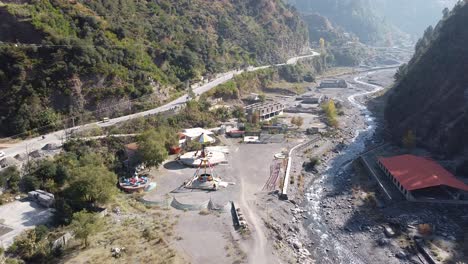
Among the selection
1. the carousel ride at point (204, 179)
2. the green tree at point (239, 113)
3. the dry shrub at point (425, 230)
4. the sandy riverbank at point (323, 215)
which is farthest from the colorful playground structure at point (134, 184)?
the green tree at point (239, 113)

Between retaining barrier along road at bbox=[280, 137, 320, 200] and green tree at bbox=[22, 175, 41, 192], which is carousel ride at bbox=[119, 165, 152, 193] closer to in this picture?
green tree at bbox=[22, 175, 41, 192]

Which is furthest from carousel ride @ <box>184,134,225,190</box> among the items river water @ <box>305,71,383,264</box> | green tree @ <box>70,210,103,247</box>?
green tree @ <box>70,210,103,247</box>

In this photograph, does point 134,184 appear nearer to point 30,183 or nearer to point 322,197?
point 30,183

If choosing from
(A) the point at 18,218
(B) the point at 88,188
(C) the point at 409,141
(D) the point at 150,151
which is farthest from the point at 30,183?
(C) the point at 409,141

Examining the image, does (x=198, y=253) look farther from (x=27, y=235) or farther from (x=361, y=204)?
(x=361, y=204)

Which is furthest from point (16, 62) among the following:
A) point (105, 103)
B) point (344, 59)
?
point (344, 59)

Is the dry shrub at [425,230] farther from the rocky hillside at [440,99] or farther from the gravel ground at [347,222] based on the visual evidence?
the rocky hillside at [440,99]
